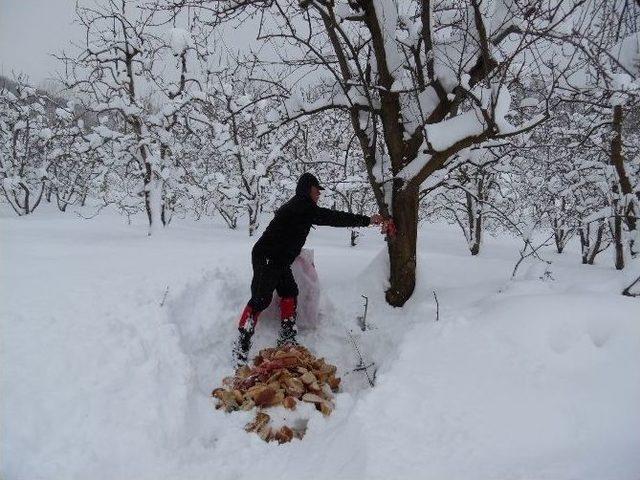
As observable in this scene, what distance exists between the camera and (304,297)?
480 cm

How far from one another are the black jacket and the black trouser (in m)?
0.05

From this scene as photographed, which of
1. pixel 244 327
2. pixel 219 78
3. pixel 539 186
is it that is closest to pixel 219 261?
pixel 244 327

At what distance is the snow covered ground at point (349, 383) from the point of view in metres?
2.53

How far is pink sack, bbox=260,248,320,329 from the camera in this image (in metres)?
4.79

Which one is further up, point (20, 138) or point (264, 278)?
point (20, 138)

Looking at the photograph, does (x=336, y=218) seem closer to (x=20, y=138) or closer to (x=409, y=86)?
(x=409, y=86)

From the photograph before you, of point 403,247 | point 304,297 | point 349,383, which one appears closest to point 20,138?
point 304,297

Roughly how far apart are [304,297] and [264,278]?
0.63m

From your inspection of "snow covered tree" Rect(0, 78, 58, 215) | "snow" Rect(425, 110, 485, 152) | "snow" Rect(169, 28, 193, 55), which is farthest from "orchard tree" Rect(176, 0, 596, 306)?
"snow covered tree" Rect(0, 78, 58, 215)

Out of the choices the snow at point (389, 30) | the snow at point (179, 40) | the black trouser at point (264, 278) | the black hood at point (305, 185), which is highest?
the snow at point (179, 40)

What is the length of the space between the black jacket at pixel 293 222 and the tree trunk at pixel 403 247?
0.48m

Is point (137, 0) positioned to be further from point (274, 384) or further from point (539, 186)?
point (539, 186)

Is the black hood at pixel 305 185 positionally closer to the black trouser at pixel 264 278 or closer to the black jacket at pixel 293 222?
the black jacket at pixel 293 222

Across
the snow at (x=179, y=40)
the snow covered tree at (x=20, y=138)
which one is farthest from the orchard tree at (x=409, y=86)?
the snow covered tree at (x=20, y=138)
